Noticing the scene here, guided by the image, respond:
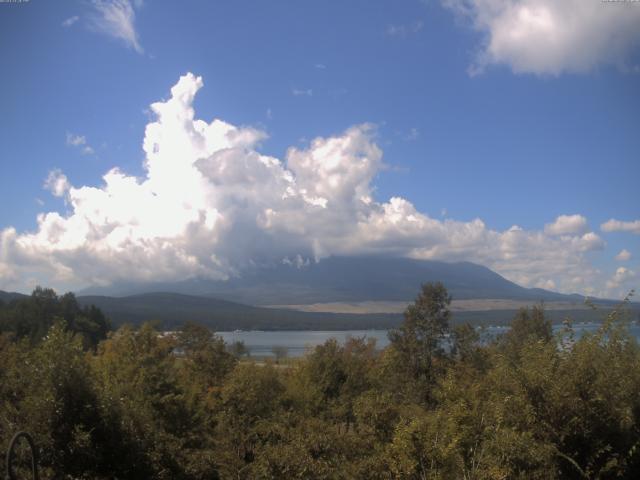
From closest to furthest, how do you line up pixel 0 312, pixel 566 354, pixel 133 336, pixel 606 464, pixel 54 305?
pixel 606 464
pixel 566 354
pixel 133 336
pixel 0 312
pixel 54 305

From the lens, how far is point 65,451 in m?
11.1

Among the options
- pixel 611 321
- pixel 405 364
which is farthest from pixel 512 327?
pixel 611 321

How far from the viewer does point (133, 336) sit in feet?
158

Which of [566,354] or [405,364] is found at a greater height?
[566,354]

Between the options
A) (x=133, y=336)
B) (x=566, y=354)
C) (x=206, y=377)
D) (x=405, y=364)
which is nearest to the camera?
(x=566, y=354)

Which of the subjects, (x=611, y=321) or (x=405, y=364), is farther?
(x=405, y=364)

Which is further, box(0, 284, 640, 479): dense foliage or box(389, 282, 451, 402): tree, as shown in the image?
box(389, 282, 451, 402): tree

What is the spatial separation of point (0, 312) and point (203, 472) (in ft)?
298

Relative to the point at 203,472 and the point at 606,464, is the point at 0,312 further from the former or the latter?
the point at 606,464

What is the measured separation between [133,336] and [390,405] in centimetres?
3936

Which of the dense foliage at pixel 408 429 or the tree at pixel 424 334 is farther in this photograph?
the tree at pixel 424 334

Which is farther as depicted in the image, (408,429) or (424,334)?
(424,334)

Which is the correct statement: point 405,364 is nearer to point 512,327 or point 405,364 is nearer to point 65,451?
point 512,327

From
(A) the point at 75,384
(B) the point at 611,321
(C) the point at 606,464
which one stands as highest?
(B) the point at 611,321
